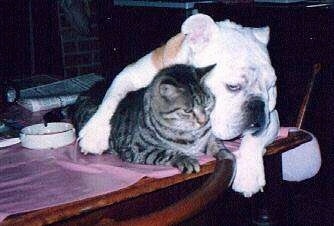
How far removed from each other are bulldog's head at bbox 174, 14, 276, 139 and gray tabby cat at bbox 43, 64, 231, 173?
0.14 ft

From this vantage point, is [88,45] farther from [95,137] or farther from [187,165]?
[187,165]

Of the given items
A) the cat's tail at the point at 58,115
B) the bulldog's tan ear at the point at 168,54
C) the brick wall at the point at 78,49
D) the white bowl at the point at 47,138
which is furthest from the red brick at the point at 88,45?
the white bowl at the point at 47,138

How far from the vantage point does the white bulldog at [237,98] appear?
47.6 inches

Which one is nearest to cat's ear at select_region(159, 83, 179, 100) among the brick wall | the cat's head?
the cat's head

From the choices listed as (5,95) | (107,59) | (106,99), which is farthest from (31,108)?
(107,59)

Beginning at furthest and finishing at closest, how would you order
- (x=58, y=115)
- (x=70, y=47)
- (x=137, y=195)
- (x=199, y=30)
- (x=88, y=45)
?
(x=88, y=45)
(x=70, y=47)
(x=58, y=115)
(x=199, y=30)
(x=137, y=195)

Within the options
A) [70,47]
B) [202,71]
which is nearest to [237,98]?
[202,71]

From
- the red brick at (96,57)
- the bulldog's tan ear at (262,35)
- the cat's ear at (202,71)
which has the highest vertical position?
the bulldog's tan ear at (262,35)

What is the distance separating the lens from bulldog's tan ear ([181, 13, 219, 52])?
1.32 meters

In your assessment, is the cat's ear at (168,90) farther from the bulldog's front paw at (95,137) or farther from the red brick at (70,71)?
the red brick at (70,71)

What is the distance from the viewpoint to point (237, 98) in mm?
1258

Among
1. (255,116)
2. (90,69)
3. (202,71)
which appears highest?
(202,71)

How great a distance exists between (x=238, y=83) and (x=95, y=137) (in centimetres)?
39

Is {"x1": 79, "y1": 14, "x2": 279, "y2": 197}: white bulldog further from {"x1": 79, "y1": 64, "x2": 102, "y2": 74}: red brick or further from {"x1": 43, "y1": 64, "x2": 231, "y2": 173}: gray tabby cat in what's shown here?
{"x1": 79, "y1": 64, "x2": 102, "y2": 74}: red brick
